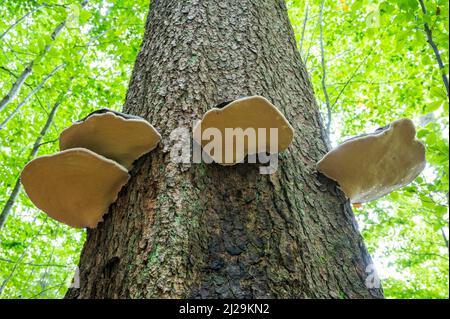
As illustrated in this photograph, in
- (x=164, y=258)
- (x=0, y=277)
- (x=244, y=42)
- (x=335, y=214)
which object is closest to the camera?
(x=164, y=258)

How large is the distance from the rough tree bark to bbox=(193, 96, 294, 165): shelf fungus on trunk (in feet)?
0.37

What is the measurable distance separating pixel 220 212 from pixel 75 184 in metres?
0.78

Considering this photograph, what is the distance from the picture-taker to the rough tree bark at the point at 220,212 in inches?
56.6

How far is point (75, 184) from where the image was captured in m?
1.81

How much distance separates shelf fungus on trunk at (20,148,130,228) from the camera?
171cm

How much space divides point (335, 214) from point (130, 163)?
1.13 metres

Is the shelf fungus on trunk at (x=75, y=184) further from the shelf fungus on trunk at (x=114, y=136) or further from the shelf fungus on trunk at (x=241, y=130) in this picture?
the shelf fungus on trunk at (x=241, y=130)

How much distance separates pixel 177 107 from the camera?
204 centimetres

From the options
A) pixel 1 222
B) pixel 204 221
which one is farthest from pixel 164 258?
pixel 1 222

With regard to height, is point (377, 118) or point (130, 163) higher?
point (377, 118)

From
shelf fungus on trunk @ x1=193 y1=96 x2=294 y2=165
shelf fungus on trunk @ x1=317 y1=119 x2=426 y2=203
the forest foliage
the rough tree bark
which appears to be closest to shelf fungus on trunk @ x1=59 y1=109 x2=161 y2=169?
the rough tree bark

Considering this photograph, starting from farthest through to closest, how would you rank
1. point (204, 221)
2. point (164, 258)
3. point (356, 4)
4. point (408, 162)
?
point (356, 4), point (408, 162), point (204, 221), point (164, 258)
